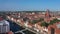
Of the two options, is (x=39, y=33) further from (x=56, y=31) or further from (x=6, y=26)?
(x=6, y=26)

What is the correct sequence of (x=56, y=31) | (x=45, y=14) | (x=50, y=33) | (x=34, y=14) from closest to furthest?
(x=56, y=31) < (x=50, y=33) < (x=45, y=14) < (x=34, y=14)

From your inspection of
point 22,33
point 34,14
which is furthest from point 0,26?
point 34,14

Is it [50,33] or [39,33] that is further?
[39,33]

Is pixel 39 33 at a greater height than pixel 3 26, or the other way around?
pixel 3 26

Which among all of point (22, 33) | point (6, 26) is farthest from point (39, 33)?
point (6, 26)

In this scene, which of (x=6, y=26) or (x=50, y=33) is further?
(x=50, y=33)

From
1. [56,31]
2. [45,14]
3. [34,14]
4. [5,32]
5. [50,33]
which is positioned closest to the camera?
[5,32]

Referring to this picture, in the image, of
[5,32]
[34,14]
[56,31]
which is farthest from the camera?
[34,14]

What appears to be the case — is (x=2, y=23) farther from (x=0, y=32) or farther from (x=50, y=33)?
(x=50, y=33)

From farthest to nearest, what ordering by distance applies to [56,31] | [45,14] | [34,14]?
[34,14]
[45,14]
[56,31]
